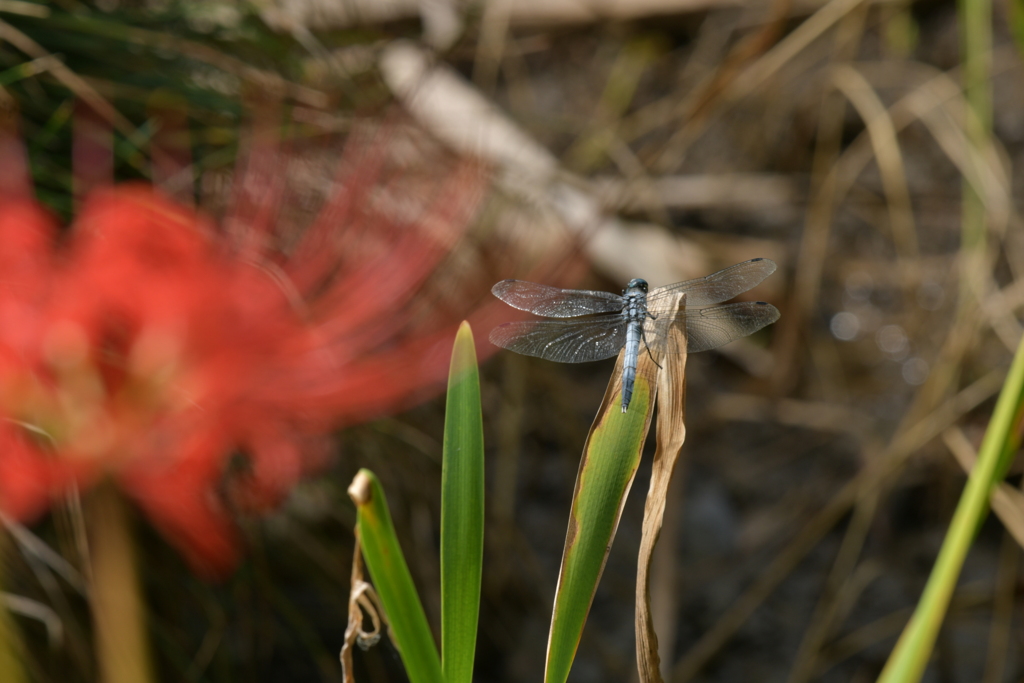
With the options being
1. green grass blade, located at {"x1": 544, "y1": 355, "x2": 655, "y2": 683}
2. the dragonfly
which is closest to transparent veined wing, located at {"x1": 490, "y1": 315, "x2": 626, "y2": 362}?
the dragonfly

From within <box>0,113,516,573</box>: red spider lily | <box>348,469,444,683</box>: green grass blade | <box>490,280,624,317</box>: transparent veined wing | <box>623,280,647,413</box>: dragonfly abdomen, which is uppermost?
<box>0,113,516,573</box>: red spider lily

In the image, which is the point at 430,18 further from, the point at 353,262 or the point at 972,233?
the point at 972,233

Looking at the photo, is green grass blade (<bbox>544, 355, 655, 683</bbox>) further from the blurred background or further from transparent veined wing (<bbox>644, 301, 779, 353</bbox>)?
the blurred background

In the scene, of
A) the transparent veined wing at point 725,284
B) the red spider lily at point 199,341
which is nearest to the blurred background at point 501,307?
the red spider lily at point 199,341

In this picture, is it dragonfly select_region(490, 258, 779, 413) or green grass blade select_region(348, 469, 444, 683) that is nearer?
green grass blade select_region(348, 469, 444, 683)

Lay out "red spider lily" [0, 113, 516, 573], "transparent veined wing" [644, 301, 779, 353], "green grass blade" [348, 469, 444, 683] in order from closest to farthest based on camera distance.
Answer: "green grass blade" [348, 469, 444, 683]
"transparent veined wing" [644, 301, 779, 353]
"red spider lily" [0, 113, 516, 573]

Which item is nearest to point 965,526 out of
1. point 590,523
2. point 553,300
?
point 590,523
